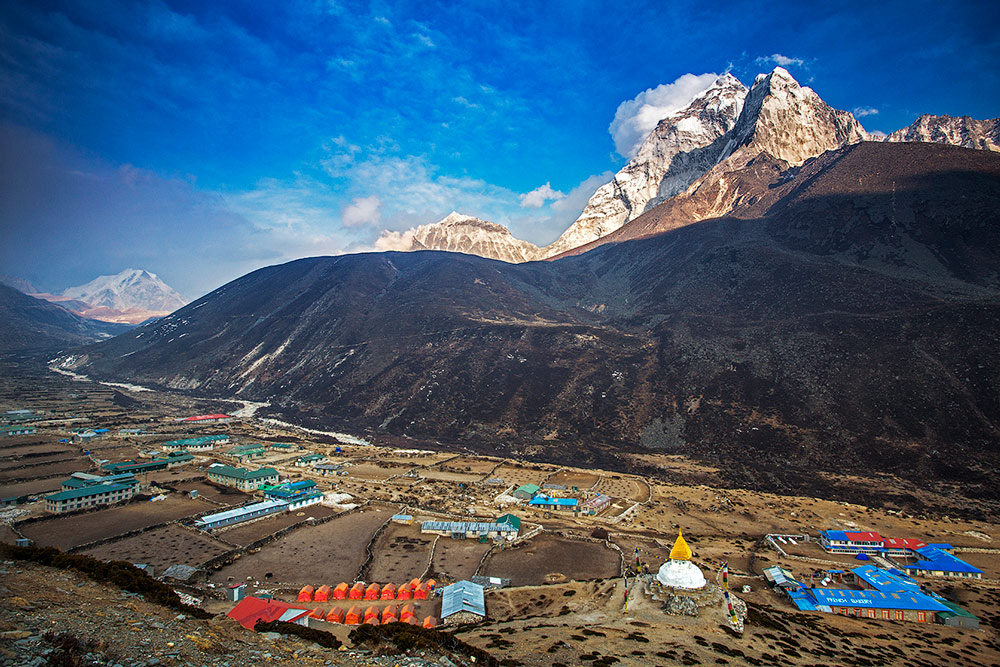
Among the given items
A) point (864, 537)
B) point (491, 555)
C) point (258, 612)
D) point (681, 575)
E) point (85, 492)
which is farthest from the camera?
point (85, 492)

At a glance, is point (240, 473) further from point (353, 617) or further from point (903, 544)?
point (903, 544)

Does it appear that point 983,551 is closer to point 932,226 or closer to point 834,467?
point 834,467

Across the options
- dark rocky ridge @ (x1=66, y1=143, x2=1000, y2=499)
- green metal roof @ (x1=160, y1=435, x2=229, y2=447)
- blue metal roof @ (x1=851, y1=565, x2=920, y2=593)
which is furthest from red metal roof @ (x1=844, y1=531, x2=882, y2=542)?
green metal roof @ (x1=160, y1=435, x2=229, y2=447)

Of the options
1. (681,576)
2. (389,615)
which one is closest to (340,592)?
(389,615)

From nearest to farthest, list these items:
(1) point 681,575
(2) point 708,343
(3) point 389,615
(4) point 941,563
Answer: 1. (3) point 389,615
2. (1) point 681,575
3. (4) point 941,563
4. (2) point 708,343

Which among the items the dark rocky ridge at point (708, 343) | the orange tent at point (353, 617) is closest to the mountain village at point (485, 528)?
the orange tent at point (353, 617)

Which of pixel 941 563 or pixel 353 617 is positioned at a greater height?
pixel 353 617

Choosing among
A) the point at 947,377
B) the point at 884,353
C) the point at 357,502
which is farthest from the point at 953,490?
the point at 357,502
